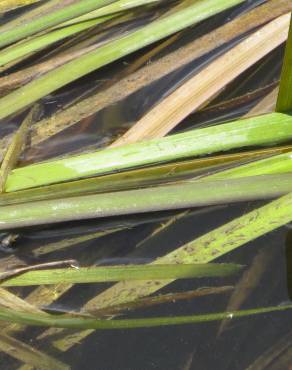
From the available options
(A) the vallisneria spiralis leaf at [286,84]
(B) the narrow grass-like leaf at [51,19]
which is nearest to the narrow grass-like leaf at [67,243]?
(A) the vallisneria spiralis leaf at [286,84]

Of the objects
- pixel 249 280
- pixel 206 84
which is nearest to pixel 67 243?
pixel 249 280

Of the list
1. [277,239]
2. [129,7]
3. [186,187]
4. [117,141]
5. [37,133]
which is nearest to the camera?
[186,187]

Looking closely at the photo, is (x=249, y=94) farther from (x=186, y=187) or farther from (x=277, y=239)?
(x=186, y=187)

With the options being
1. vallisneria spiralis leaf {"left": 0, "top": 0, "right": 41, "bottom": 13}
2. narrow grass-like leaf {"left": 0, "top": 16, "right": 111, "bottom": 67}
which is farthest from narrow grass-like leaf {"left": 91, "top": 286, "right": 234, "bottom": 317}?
vallisneria spiralis leaf {"left": 0, "top": 0, "right": 41, "bottom": 13}

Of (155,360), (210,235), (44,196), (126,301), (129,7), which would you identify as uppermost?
(129,7)

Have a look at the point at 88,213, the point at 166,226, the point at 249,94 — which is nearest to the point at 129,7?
the point at 249,94

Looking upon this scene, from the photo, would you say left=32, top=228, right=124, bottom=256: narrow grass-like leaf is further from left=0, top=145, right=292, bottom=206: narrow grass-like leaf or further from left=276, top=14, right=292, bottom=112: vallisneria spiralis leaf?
left=276, top=14, right=292, bottom=112: vallisneria spiralis leaf
